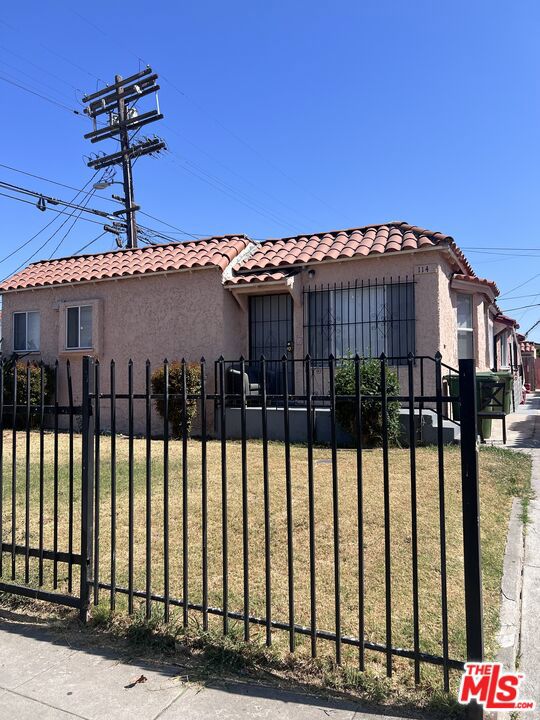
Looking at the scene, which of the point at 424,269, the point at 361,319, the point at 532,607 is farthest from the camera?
the point at 361,319

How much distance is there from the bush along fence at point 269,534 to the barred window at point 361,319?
3.12m

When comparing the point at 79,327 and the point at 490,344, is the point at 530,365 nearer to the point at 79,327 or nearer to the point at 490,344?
the point at 490,344

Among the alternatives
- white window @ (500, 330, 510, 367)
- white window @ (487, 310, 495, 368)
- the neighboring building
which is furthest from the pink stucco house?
the neighboring building

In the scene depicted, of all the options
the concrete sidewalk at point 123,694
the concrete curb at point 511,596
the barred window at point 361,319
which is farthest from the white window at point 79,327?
the concrete curb at point 511,596

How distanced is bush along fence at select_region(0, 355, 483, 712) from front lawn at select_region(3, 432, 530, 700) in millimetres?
19

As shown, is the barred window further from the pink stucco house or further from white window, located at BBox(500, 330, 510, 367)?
white window, located at BBox(500, 330, 510, 367)

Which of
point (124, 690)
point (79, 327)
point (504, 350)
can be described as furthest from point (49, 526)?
point (504, 350)

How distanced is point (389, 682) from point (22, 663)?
6.67 feet

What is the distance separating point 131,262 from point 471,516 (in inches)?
465

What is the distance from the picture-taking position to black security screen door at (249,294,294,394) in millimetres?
11391

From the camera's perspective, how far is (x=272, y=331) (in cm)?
1165

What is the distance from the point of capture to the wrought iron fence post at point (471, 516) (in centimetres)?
244

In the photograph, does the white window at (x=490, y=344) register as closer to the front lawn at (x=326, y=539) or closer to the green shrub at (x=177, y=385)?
the front lawn at (x=326, y=539)

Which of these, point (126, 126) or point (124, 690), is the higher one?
point (126, 126)
